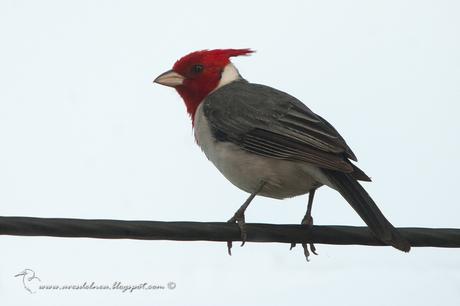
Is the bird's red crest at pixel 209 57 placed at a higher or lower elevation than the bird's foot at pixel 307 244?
higher

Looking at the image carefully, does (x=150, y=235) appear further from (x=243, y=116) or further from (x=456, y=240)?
(x=243, y=116)

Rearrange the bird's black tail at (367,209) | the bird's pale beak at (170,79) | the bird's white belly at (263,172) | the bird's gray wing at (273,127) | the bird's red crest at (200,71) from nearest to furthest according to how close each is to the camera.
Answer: the bird's black tail at (367,209) < the bird's gray wing at (273,127) < the bird's white belly at (263,172) < the bird's red crest at (200,71) < the bird's pale beak at (170,79)

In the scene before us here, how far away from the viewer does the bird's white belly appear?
5835 mm

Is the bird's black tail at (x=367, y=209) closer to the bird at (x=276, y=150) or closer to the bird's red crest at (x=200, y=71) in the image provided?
the bird at (x=276, y=150)

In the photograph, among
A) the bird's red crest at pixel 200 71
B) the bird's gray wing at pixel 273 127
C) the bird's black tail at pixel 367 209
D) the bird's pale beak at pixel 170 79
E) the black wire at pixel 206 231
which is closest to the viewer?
the black wire at pixel 206 231

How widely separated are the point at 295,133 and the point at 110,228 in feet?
6.99

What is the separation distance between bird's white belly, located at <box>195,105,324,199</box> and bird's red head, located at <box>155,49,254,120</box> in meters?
1.22

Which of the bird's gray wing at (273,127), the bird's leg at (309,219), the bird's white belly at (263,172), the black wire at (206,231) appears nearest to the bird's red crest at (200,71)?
the bird's gray wing at (273,127)

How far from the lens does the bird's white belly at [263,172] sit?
5.83 metres

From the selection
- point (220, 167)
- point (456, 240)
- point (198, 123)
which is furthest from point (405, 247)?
point (198, 123)

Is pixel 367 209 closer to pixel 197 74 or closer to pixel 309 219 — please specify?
pixel 309 219

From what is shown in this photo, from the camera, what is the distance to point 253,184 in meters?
6.09

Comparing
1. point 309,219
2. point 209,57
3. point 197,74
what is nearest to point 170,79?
point 197,74

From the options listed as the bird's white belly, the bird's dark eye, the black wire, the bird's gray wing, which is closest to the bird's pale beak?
the bird's dark eye
